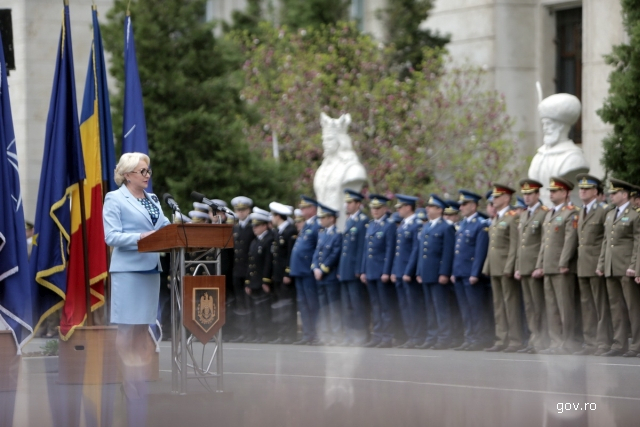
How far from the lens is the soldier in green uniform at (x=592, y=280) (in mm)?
13719

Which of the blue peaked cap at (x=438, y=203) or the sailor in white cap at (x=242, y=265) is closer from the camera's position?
the blue peaked cap at (x=438, y=203)

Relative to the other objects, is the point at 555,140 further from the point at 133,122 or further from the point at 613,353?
the point at 133,122

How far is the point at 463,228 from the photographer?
50.3 ft

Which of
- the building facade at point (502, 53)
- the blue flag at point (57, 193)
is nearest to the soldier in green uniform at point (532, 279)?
the blue flag at point (57, 193)

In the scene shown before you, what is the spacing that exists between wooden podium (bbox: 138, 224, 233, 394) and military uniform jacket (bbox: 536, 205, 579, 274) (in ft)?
17.2

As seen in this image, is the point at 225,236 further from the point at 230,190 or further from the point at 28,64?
the point at 28,64

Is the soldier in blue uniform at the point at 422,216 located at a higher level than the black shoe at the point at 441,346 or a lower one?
higher

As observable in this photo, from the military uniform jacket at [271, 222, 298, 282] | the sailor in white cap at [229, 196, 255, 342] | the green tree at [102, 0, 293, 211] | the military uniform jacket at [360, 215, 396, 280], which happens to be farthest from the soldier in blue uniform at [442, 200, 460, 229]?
the green tree at [102, 0, 293, 211]

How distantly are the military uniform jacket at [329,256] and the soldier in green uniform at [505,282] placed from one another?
2.37m

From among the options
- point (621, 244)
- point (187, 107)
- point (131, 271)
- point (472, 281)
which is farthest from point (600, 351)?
point (187, 107)

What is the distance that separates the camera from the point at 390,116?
23875 mm

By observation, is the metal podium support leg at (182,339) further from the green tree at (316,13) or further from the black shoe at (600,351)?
the green tree at (316,13)

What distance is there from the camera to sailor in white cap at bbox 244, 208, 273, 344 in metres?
17.5

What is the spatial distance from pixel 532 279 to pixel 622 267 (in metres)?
1.28
